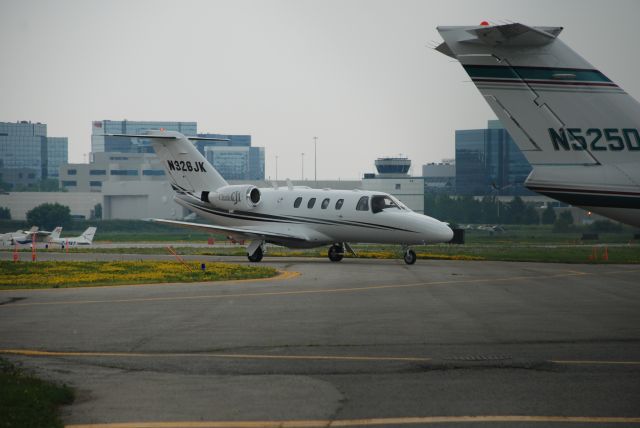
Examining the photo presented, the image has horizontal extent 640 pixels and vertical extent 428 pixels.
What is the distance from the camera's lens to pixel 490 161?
170 m

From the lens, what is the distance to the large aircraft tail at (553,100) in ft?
48.8

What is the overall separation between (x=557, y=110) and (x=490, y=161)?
519 feet

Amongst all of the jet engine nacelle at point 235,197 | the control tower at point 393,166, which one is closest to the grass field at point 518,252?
the jet engine nacelle at point 235,197

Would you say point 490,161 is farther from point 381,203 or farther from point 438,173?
point 381,203

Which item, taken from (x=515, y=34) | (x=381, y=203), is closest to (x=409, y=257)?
(x=381, y=203)

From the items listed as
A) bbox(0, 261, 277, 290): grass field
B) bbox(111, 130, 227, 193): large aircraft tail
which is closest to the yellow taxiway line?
bbox(0, 261, 277, 290): grass field

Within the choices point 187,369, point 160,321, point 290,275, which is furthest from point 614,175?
point 290,275

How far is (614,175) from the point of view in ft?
48.1

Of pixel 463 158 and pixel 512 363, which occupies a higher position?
pixel 463 158

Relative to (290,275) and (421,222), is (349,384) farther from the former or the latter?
(421,222)

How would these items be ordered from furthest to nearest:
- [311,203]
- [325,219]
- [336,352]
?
1. [311,203]
2. [325,219]
3. [336,352]

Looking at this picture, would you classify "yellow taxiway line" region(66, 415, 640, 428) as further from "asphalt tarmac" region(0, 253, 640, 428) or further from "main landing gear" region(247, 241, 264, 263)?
"main landing gear" region(247, 241, 264, 263)

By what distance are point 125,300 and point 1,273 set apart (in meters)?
9.00

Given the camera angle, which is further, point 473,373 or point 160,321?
point 160,321
